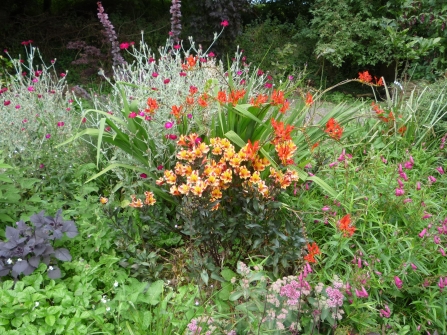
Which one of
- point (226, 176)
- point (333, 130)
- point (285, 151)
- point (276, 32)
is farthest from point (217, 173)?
point (276, 32)

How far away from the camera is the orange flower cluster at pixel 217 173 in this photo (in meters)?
2.11

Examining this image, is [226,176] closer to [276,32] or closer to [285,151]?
[285,151]

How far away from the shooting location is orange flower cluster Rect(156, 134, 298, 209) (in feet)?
6.92

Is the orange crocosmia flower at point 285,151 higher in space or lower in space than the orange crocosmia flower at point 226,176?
higher

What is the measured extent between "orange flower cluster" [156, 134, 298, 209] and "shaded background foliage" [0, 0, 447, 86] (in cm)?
425

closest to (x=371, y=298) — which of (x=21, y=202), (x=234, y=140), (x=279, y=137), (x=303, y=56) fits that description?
(x=279, y=137)

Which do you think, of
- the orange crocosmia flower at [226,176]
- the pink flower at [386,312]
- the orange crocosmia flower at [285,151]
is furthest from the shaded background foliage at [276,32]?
the pink flower at [386,312]

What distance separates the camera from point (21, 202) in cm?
266

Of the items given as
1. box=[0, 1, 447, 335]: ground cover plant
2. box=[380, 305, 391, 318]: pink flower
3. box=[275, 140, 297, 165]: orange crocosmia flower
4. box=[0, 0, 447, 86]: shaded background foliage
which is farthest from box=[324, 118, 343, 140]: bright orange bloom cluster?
box=[0, 0, 447, 86]: shaded background foliage

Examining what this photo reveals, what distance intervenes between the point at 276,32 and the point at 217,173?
7902 mm

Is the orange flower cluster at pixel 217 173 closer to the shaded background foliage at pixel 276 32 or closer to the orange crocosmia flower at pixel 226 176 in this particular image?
the orange crocosmia flower at pixel 226 176

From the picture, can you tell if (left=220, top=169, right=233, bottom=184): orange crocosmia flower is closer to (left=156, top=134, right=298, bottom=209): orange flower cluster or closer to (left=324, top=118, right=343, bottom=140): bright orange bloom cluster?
(left=156, top=134, right=298, bottom=209): orange flower cluster

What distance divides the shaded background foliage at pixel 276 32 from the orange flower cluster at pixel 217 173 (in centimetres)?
425

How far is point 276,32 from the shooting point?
9.40m
